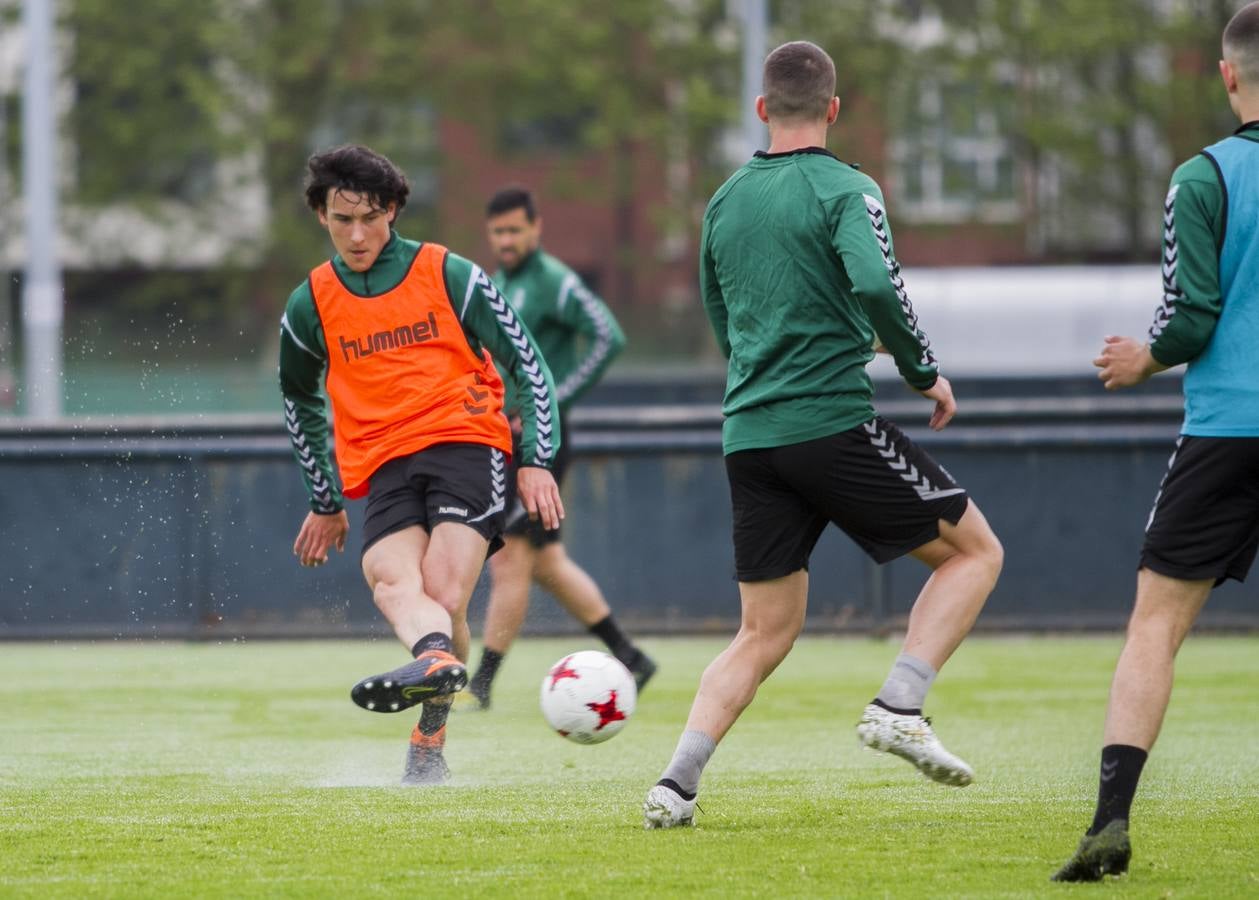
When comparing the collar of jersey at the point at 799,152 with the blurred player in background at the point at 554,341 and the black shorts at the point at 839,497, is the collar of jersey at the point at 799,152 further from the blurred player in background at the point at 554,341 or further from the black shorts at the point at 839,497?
the blurred player in background at the point at 554,341

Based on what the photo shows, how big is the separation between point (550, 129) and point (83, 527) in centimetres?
3283

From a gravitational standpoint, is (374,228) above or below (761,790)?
above

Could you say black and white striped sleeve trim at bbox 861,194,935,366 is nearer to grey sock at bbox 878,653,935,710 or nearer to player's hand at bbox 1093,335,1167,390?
player's hand at bbox 1093,335,1167,390

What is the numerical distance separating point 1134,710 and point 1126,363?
0.89m

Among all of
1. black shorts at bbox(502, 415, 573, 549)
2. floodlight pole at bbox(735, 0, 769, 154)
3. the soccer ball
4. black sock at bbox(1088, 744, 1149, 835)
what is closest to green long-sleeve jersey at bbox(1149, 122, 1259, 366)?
black sock at bbox(1088, 744, 1149, 835)

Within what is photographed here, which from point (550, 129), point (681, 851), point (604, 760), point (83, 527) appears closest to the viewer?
point (681, 851)

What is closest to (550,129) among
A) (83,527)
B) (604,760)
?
(83,527)

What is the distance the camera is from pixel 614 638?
9.25m

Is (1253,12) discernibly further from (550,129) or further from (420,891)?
(550,129)

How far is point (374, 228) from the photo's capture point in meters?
6.27

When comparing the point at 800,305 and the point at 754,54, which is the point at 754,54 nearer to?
the point at 754,54

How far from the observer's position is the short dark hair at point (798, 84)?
18.1 feet

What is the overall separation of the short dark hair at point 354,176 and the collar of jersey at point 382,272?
0.16 meters

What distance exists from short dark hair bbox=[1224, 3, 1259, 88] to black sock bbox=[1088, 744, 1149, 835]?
1731 millimetres
